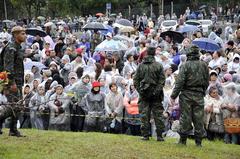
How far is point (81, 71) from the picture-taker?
19.2 metres

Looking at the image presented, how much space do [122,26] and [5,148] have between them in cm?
2298

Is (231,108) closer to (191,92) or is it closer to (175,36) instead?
(191,92)

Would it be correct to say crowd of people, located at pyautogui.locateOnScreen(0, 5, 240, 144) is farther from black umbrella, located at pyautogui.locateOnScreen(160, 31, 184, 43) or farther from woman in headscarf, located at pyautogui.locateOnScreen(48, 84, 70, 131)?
black umbrella, located at pyautogui.locateOnScreen(160, 31, 184, 43)

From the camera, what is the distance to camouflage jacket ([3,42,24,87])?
11789 mm

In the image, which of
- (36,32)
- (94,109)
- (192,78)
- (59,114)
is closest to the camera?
(192,78)

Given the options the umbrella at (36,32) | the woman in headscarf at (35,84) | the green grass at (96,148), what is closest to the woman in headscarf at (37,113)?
the woman in headscarf at (35,84)

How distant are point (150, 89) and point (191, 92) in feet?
2.88

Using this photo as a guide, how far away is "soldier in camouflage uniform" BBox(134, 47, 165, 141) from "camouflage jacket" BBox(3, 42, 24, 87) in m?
2.70

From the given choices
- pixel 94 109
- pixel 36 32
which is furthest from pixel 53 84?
pixel 36 32

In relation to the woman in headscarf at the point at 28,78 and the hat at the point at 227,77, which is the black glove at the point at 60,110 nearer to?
the woman in headscarf at the point at 28,78

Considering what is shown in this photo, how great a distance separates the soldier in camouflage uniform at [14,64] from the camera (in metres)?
11.8

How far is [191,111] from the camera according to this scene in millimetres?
12953

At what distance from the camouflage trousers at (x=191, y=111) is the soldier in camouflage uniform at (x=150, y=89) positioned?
515 millimetres

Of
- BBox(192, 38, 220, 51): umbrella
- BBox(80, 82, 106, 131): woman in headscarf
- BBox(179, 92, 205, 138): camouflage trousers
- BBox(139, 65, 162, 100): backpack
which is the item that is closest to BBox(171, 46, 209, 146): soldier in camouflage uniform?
BBox(179, 92, 205, 138): camouflage trousers
